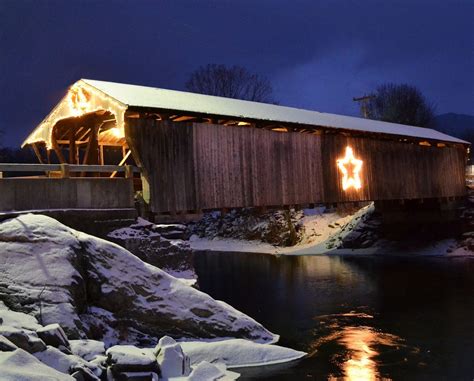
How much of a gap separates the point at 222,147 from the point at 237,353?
316 inches

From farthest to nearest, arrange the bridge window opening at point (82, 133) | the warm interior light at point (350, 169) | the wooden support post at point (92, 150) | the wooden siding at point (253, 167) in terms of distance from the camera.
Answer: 1. the warm interior light at point (350, 169)
2. the wooden support post at point (92, 150)
3. the bridge window opening at point (82, 133)
4. the wooden siding at point (253, 167)

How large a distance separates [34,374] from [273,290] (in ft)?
47.2

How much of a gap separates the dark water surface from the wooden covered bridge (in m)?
3.69

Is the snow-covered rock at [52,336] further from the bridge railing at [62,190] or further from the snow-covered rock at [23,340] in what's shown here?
the bridge railing at [62,190]

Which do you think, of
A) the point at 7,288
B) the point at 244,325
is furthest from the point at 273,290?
the point at 7,288

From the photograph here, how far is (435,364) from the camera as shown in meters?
9.87

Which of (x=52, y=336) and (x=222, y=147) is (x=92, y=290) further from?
(x=222, y=147)

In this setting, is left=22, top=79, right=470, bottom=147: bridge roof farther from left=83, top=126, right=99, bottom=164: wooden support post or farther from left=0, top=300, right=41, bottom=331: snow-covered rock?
left=0, top=300, right=41, bottom=331: snow-covered rock

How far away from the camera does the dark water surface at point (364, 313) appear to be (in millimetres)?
9844

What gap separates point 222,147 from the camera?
1683 cm

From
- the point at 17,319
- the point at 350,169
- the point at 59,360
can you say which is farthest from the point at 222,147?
the point at 59,360

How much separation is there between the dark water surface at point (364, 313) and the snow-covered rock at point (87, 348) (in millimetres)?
2794

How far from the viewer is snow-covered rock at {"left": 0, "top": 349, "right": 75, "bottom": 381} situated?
631 centimetres

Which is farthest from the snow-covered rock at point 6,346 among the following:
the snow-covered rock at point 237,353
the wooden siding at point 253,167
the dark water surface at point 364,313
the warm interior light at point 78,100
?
the warm interior light at point 78,100
